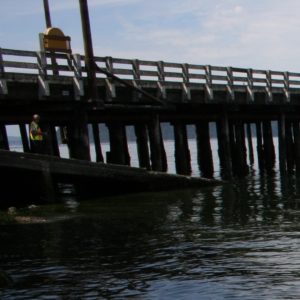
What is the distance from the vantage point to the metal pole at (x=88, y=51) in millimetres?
19344

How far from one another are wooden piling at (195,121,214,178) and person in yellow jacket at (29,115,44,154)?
11.9m

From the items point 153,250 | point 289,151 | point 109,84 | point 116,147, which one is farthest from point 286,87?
point 153,250

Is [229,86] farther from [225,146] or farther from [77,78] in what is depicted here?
[77,78]

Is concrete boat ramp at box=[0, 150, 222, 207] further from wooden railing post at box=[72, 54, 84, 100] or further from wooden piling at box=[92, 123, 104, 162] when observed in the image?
wooden piling at box=[92, 123, 104, 162]

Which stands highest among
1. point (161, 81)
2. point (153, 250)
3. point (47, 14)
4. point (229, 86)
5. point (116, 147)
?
point (47, 14)

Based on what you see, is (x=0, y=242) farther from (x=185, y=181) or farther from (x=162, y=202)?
(x=185, y=181)

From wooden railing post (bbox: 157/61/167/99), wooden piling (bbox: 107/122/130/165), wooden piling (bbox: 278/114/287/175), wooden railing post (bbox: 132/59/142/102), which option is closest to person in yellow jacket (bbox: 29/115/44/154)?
wooden railing post (bbox: 132/59/142/102)

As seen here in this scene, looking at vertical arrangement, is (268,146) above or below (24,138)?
below

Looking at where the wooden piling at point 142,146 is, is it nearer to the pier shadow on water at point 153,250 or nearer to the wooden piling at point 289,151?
the wooden piling at point 289,151

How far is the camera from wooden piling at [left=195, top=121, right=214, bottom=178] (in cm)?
2908

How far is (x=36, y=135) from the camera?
17844 millimetres

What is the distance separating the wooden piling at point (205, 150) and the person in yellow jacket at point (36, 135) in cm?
1190

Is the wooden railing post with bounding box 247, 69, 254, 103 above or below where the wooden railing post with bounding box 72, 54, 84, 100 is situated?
below

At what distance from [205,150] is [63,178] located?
12.5m
